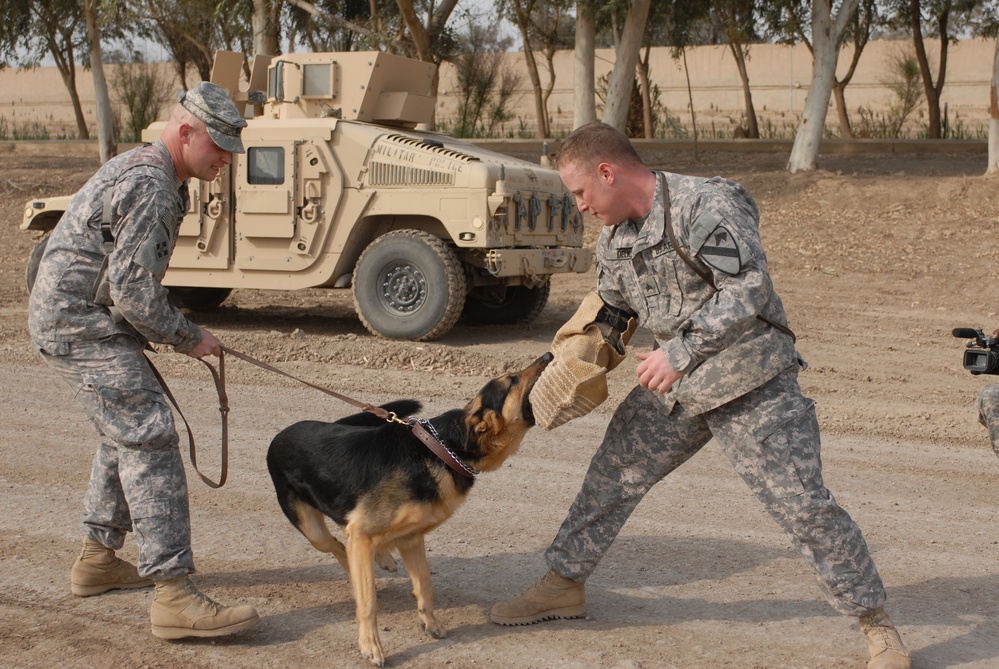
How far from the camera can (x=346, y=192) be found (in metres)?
10.4

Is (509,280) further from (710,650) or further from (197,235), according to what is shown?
(710,650)

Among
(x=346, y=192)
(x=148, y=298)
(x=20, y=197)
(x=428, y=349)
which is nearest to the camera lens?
(x=148, y=298)

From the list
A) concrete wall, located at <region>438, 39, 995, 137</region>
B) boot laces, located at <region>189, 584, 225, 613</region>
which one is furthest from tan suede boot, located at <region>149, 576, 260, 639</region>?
concrete wall, located at <region>438, 39, 995, 137</region>

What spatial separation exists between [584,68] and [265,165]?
8.67 meters

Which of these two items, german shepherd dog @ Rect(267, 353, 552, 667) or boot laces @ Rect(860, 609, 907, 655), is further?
A: german shepherd dog @ Rect(267, 353, 552, 667)

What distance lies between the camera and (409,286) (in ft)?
33.6

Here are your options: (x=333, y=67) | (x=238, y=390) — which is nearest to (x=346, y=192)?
(x=333, y=67)

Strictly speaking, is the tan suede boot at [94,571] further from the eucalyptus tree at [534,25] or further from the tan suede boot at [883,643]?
the eucalyptus tree at [534,25]

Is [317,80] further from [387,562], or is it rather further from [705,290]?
[705,290]

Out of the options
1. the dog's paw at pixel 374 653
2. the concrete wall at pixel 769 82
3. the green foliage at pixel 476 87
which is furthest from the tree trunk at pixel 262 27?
the concrete wall at pixel 769 82

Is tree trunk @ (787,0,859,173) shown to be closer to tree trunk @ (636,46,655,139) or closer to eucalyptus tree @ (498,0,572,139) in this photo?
eucalyptus tree @ (498,0,572,139)

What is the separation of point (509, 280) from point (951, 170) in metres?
11.3

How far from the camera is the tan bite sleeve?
12.1 feet

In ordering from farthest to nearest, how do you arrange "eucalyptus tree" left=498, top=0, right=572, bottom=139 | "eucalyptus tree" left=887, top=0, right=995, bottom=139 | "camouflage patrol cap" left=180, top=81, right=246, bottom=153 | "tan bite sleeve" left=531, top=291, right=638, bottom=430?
"eucalyptus tree" left=887, top=0, right=995, bottom=139
"eucalyptus tree" left=498, top=0, right=572, bottom=139
"camouflage patrol cap" left=180, top=81, right=246, bottom=153
"tan bite sleeve" left=531, top=291, right=638, bottom=430
